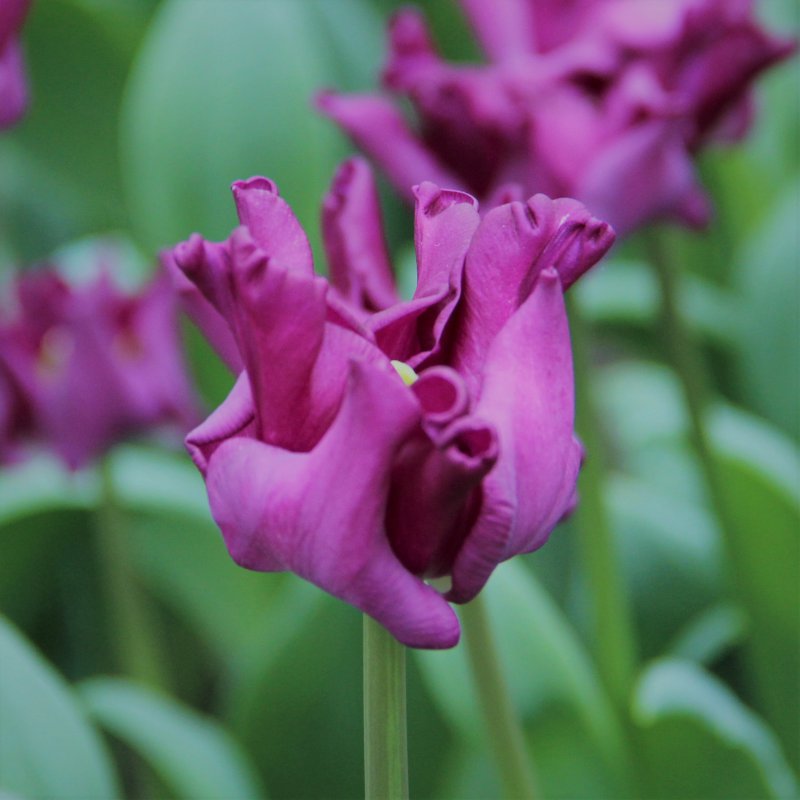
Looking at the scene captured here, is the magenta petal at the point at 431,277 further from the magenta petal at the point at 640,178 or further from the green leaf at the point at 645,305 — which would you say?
the green leaf at the point at 645,305

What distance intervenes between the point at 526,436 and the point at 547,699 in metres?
0.28

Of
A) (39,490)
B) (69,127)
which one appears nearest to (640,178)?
(39,490)

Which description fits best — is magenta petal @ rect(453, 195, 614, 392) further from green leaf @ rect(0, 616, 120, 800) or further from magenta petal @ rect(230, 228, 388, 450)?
green leaf @ rect(0, 616, 120, 800)

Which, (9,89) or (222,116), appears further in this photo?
(222,116)

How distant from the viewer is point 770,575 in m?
0.57

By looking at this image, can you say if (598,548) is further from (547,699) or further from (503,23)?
(503,23)

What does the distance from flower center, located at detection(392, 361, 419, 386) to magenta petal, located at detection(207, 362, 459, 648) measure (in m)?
0.02

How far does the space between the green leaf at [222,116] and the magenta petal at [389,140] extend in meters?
0.26

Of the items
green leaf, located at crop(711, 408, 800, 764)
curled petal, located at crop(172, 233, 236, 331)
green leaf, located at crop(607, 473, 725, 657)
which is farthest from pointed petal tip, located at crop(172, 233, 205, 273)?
green leaf, located at crop(607, 473, 725, 657)

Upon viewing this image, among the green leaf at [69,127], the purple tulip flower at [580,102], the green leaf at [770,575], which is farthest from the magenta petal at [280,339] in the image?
the green leaf at [69,127]

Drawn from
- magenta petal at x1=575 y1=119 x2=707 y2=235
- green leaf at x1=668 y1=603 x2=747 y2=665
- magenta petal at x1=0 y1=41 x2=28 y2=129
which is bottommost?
green leaf at x1=668 y1=603 x2=747 y2=665

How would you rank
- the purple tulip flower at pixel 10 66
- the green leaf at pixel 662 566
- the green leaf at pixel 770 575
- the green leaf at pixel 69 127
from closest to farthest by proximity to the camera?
1. the purple tulip flower at pixel 10 66
2. the green leaf at pixel 770 575
3. the green leaf at pixel 662 566
4. the green leaf at pixel 69 127

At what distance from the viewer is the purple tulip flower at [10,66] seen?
0.47 meters

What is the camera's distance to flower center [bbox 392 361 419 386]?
253 millimetres
